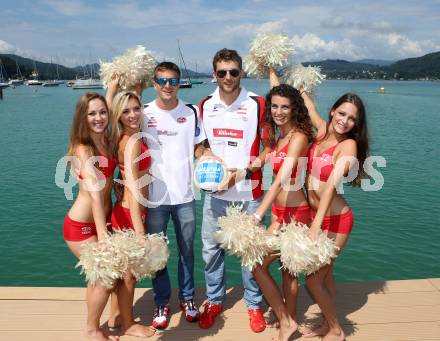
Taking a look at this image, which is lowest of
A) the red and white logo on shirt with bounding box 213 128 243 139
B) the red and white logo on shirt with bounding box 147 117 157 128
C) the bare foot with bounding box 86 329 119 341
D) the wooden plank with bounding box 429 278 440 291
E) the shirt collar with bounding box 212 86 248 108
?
the wooden plank with bounding box 429 278 440 291

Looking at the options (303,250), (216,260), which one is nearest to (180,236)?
(216,260)

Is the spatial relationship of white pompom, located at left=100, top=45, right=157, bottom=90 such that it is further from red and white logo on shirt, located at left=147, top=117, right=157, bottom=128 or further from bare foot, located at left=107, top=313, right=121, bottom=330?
bare foot, located at left=107, top=313, right=121, bottom=330

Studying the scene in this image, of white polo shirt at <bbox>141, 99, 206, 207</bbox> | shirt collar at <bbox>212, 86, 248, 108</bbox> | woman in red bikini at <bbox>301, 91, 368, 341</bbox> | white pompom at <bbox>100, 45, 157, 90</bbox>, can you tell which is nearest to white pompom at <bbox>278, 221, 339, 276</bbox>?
woman in red bikini at <bbox>301, 91, 368, 341</bbox>

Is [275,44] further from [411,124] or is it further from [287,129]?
[411,124]

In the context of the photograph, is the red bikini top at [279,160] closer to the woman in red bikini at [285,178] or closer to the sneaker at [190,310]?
the woman in red bikini at [285,178]

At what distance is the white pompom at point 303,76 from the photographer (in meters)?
3.87

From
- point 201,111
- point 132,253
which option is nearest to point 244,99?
point 201,111

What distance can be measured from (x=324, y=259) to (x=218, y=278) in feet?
4.15

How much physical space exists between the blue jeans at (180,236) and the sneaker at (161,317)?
6 centimetres

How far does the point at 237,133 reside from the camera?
375 centimetres

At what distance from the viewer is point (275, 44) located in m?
3.87

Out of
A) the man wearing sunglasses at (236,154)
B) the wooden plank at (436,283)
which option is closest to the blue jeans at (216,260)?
the man wearing sunglasses at (236,154)

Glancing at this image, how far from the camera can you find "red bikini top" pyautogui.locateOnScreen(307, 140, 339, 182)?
3299mm

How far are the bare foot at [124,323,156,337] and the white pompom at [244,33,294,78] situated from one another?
107 inches
